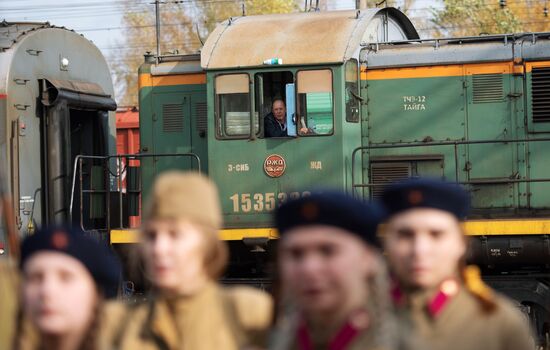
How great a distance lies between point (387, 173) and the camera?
42.4 feet

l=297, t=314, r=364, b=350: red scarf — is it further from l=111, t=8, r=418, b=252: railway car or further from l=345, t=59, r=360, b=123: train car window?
l=345, t=59, r=360, b=123: train car window

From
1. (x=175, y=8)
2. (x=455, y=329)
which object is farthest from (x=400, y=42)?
(x=175, y=8)

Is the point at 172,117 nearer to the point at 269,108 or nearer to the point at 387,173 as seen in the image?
the point at 269,108

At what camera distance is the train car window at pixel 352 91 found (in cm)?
1251

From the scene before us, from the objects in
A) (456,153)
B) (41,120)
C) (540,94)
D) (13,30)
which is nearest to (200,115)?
(41,120)

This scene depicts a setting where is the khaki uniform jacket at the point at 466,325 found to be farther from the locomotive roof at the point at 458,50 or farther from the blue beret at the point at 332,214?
the locomotive roof at the point at 458,50

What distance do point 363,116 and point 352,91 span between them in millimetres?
443

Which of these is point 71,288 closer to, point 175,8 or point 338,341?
point 338,341

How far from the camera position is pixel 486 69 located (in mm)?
12672

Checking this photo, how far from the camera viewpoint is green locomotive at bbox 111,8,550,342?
12.4 m

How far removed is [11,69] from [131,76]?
46.2m

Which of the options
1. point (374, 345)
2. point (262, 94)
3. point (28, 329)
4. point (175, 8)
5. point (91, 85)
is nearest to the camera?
point (374, 345)

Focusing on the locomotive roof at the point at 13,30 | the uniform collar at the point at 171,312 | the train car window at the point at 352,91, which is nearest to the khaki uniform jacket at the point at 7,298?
the uniform collar at the point at 171,312

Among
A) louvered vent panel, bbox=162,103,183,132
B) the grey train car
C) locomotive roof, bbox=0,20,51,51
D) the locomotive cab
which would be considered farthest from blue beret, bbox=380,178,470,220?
locomotive roof, bbox=0,20,51,51
